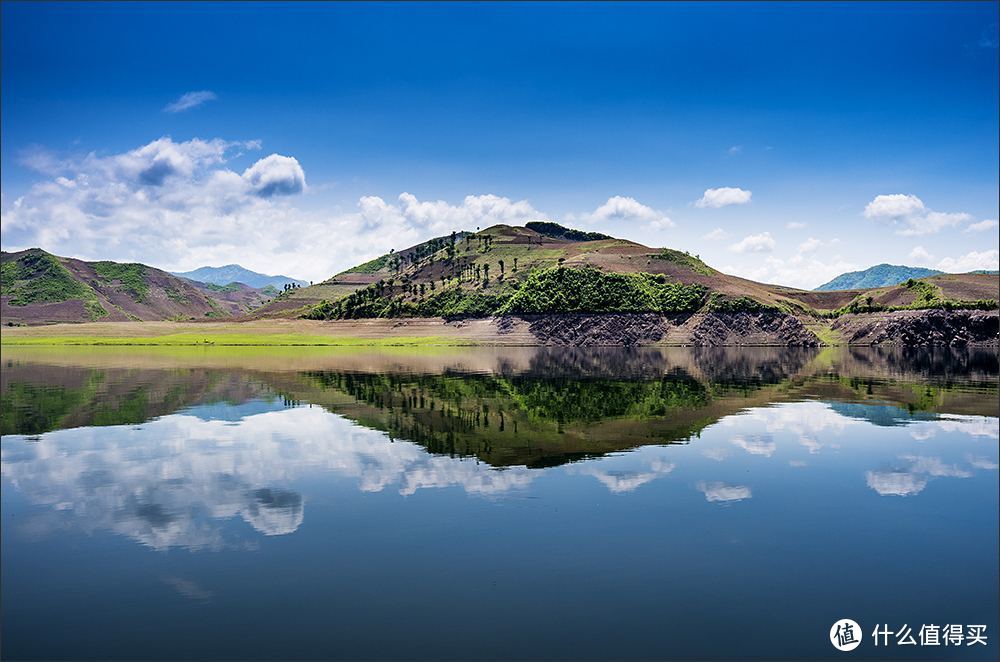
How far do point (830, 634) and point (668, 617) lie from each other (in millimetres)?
3586

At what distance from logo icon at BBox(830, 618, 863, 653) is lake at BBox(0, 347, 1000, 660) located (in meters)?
0.19

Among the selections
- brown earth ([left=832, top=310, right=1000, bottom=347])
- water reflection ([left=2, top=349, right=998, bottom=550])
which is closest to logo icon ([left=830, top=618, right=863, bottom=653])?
water reflection ([left=2, top=349, right=998, bottom=550])

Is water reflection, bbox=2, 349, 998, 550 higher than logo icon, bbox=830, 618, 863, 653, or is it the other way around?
water reflection, bbox=2, 349, 998, 550

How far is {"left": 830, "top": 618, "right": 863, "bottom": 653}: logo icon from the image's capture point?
13555 millimetres

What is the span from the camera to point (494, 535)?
19625 mm

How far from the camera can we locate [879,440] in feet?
115

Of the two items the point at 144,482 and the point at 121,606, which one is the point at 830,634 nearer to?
the point at 121,606

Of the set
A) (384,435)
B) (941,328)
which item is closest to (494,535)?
(384,435)

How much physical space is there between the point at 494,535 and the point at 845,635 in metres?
9.87

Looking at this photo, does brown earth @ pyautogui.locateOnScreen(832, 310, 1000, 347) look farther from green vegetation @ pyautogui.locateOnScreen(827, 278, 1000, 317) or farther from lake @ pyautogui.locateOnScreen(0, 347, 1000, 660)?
lake @ pyautogui.locateOnScreen(0, 347, 1000, 660)

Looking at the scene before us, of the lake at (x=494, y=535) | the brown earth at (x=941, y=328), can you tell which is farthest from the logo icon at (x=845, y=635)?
the brown earth at (x=941, y=328)

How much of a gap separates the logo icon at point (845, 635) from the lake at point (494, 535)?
0.63 feet

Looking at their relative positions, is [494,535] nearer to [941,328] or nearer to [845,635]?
[845,635]

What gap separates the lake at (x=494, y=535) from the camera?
1375 cm
